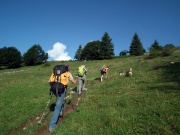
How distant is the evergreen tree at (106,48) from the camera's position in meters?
95.1

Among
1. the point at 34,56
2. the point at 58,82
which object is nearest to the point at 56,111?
the point at 58,82

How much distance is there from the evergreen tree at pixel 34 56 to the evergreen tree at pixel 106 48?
33.6m

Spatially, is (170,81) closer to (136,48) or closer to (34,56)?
(136,48)

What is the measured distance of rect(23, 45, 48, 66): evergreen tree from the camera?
105 meters

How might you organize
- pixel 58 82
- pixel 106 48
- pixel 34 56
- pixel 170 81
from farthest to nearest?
pixel 34 56 → pixel 106 48 → pixel 170 81 → pixel 58 82

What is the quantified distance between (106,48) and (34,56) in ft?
122

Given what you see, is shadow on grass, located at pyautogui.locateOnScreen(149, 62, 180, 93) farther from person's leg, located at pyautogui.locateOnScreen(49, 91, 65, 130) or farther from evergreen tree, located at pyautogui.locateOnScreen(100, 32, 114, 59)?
evergreen tree, located at pyautogui.locateOnScreen(100, 32, 114, 59)

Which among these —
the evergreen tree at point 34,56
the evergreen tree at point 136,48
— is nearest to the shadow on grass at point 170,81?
the evergreen tree at point 136,48

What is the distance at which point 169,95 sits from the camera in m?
13.0

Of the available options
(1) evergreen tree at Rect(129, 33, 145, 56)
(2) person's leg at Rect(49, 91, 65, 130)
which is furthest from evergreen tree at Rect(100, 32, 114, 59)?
(2) person's leg at Rect(49, 91, 65, 130)

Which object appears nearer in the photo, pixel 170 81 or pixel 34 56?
pixel 170 81

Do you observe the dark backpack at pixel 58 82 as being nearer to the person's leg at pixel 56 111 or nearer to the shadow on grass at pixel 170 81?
the person's leg at pixel 56 111

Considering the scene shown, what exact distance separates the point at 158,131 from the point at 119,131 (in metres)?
1.53

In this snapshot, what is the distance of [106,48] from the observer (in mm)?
95875
